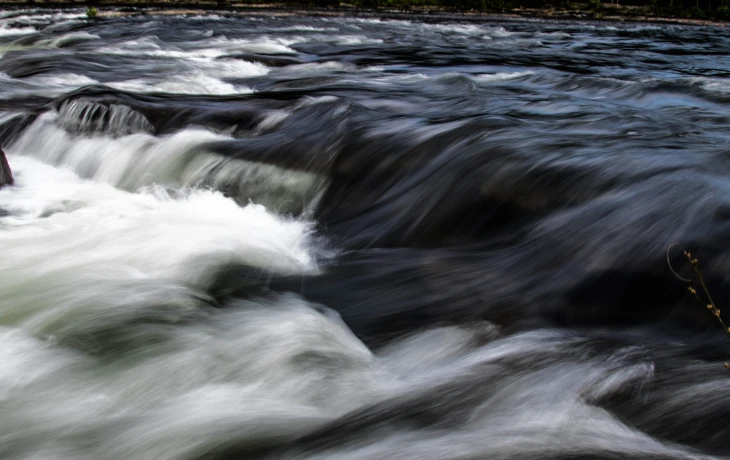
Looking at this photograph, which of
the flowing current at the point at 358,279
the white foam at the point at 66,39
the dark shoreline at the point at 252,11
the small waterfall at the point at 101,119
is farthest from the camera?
the dark shoreline at the point at 252,11

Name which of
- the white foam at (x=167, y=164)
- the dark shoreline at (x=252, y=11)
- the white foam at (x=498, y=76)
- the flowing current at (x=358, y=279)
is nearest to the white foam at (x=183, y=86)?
the flowing current at (x=358, y=279)

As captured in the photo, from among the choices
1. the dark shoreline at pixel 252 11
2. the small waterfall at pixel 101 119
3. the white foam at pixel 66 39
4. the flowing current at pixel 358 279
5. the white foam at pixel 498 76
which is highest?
the dark shoreline at pixel 252 11

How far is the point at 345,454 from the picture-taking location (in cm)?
235

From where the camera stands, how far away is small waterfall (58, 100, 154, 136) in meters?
6.28

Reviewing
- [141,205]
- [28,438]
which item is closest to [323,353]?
[28,438]

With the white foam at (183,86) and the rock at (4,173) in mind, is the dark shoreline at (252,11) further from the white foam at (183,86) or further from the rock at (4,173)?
the rock at (4,173)

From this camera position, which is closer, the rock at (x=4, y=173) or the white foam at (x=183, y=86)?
the rock at (x=4, y=173)

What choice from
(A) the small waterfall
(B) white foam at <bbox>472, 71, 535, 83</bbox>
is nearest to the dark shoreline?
(B) white foam at <bbox>472, 71, 535, 83</bbox>

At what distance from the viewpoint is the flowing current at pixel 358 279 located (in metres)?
2.49

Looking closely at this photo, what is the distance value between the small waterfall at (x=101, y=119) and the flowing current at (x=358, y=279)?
0.02 m

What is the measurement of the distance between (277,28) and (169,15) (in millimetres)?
6936

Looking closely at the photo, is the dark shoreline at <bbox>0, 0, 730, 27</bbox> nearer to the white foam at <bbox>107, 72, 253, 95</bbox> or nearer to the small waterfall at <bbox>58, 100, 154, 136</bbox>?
the white foam at <bbox>107, 72, 253, 95</bbox>

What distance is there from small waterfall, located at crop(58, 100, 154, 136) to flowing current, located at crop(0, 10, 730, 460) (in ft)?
0.08

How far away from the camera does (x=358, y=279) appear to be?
3.75 m
